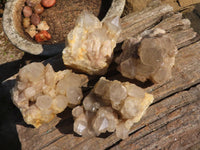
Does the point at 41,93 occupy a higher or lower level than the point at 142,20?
lower

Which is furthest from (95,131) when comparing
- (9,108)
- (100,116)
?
(9,108)

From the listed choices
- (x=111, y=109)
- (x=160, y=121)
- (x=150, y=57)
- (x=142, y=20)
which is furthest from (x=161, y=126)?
(x=142, y=20)

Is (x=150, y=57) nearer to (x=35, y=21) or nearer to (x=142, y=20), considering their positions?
(x=142, y=20)

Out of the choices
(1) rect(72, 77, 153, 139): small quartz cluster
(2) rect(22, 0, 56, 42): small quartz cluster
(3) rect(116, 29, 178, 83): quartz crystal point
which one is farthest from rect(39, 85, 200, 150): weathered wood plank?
(2) rect(22, 0, 56, 42): small quartz cluster

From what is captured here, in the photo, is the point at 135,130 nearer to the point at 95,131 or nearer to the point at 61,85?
the point at 95,131

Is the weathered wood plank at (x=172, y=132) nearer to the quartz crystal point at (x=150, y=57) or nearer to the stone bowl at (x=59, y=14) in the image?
the quartz crystal point at (x=150, y=57)
